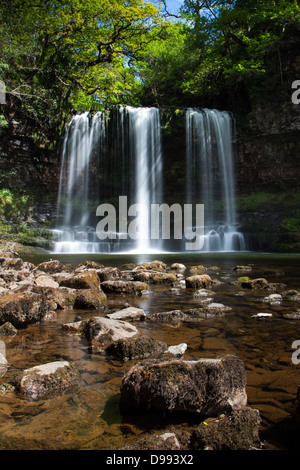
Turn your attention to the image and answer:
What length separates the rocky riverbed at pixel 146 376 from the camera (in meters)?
1.57

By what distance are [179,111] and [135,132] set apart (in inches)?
130

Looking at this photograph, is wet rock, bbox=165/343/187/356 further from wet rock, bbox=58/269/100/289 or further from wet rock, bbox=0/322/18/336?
wet rock, bbox=58/269/100/289

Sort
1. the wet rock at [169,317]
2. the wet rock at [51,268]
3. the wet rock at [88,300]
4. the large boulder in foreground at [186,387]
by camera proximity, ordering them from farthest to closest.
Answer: the wet rock at [51,268]
the wet rock at [88,300]
the wet rock at [169,317]
the large boulder in foreground at [186,387]

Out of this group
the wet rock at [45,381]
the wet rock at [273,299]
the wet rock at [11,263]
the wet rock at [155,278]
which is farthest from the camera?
the wet rock at [11,263]

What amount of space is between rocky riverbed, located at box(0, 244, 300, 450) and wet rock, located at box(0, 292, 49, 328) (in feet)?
0.04

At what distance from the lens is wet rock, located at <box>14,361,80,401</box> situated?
201 centimetres

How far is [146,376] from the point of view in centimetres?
184

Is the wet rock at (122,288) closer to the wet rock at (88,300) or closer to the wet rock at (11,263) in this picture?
the wet rock at (88,300)

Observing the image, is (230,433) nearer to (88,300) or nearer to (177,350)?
(177,350)

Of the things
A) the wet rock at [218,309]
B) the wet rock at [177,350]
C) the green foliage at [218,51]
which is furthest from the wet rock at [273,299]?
the green foliage at [218,51]

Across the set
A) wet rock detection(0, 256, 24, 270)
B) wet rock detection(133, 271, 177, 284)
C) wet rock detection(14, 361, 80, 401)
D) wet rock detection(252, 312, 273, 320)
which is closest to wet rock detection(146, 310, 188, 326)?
wet rock detection(252, 312, 273, 320)

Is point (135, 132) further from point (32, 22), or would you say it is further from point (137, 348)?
point (137, 348)

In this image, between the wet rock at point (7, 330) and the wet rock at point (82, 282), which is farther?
the wet rock at point (82, 282)

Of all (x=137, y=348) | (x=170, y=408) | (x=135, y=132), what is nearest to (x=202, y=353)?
(x=137, y=348)
